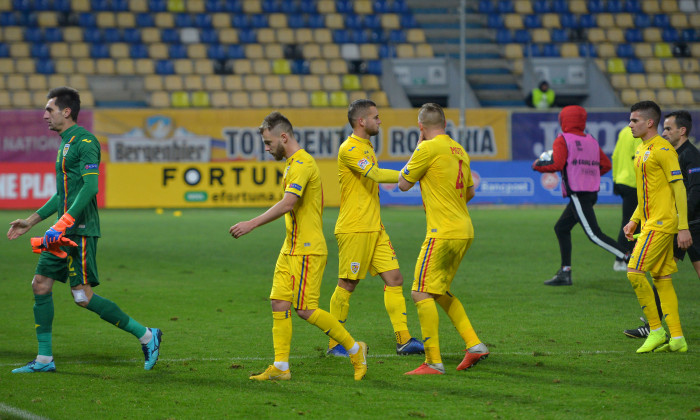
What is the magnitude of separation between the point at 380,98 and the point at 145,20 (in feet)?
27.6

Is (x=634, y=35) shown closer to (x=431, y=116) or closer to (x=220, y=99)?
(x=220, y=99)

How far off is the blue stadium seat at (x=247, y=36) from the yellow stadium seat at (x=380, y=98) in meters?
4.74

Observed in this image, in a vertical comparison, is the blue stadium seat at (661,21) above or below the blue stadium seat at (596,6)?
below

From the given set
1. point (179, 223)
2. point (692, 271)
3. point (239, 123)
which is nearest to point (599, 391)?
point (692, 271)

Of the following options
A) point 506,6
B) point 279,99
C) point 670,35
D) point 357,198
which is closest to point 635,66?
point 670,35

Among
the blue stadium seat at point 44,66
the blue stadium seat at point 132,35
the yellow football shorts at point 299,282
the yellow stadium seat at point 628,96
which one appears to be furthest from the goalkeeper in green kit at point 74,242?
the yellow stadium seat at point 628,96

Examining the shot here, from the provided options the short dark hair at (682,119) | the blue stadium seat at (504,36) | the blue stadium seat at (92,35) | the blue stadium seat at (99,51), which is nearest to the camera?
the short dark hair at (682,119)

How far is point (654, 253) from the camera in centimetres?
679

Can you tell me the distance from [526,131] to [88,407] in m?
Answer: 19.1

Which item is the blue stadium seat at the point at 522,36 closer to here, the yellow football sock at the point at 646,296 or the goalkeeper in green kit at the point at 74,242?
the yellow football sock at the point at 646,296

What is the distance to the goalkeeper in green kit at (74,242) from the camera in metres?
6.18

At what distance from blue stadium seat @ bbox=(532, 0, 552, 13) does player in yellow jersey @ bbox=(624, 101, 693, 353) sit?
25791 millimetres

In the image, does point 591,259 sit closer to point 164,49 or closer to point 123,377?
point 123,377

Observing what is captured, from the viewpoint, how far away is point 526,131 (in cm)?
2316
